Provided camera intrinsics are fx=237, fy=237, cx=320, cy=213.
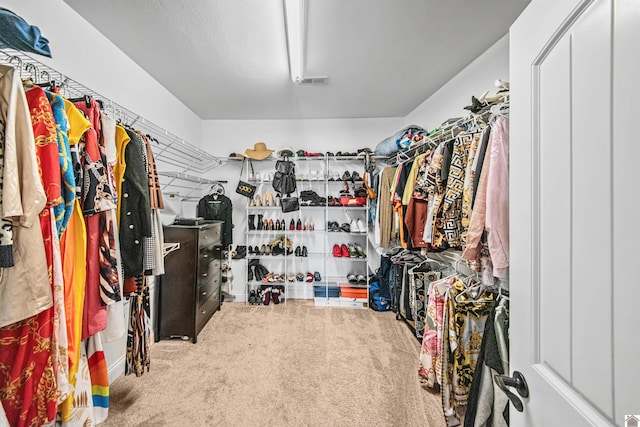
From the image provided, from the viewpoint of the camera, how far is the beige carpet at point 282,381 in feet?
4.86

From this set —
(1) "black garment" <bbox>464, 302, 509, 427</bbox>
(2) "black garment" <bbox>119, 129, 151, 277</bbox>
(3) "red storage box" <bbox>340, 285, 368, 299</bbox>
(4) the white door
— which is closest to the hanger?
(2) "black garment" <bbox>119, 129, 151, 277</bbox>

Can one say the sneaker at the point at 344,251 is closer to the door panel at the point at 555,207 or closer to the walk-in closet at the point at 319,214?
the walk-in closet at the point at 319,214

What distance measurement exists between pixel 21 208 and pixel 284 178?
2.49 metres

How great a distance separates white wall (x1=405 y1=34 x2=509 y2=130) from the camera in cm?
177

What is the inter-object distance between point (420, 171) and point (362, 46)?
3.61 feet

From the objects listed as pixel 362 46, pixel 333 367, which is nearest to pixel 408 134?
pixel 362 46

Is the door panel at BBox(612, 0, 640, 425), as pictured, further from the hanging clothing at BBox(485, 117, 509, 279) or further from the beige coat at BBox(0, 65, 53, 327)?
the beige coat at BBox(0, 65, 53, 327)

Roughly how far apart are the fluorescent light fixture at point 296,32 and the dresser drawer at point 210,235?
1.76m

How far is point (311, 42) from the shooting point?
1820 millimetres

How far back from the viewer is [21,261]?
0.78 metres

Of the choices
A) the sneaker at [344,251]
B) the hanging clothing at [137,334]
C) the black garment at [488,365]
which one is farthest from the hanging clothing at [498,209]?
the sneaker at [344,251]

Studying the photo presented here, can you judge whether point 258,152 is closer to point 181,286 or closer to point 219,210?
point 219,210

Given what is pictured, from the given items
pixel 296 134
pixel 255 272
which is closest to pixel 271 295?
pixel 255 272

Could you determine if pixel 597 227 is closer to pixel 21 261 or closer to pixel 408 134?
pixel 21 261
